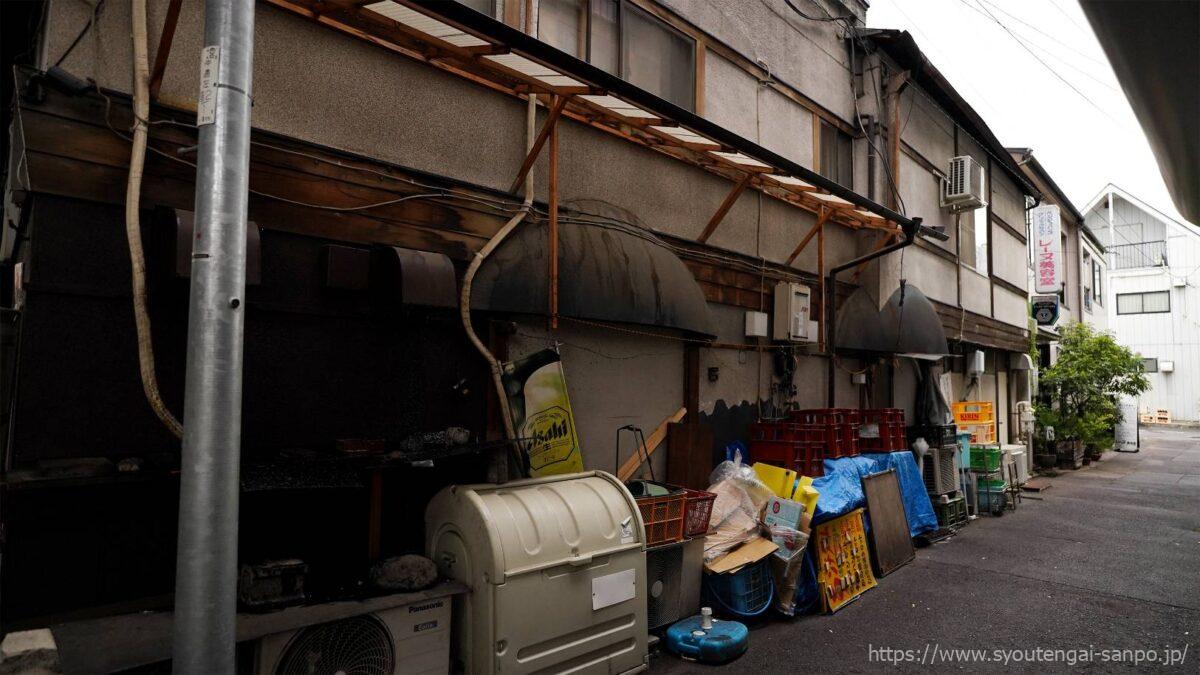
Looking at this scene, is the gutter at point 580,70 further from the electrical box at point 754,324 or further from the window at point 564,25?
the electrical box at point 754,324

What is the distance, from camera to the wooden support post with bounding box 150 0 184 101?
13.3ft

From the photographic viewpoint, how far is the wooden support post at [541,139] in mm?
5879

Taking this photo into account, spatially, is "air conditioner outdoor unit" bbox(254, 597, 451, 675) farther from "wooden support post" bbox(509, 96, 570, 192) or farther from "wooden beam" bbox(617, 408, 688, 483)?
"wooden support post" bbox(509, 96, 570, 192)

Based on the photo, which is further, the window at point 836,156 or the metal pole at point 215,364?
the window at point 836,156

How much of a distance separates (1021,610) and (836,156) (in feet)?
25.5

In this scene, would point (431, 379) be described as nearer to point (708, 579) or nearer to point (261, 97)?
point (261, 97)

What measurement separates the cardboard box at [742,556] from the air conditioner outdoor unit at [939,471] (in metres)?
5.78

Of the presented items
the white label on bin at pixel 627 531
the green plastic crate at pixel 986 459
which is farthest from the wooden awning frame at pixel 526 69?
the green plastic crate at pixel 986 459

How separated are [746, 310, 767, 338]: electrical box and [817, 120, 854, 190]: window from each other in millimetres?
3462

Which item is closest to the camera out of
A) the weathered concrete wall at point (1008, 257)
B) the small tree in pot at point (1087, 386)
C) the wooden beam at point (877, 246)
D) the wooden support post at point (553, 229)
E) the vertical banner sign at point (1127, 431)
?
the wooden support post at point (553, 229)

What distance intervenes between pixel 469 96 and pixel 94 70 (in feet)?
9.26

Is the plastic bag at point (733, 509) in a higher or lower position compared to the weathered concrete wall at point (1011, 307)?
lower

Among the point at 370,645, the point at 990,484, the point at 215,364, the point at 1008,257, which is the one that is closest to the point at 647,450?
the point at 370,645

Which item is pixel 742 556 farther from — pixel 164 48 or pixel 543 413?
pixel 164 48
